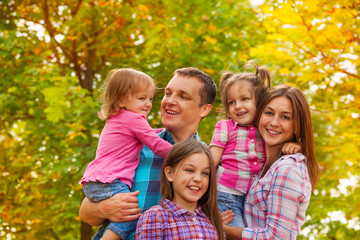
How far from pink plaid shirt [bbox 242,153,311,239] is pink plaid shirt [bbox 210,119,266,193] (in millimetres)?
179

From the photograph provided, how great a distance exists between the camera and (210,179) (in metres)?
2.60

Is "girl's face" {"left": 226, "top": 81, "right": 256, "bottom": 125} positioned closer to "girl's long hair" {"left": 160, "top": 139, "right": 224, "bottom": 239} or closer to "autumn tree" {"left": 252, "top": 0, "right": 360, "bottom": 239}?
"girl's long hair" {"left": 160, "top": 139, "right": 224, "bottom": 239}

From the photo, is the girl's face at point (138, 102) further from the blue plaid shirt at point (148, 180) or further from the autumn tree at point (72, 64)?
the autumn tree at point (72, 64)

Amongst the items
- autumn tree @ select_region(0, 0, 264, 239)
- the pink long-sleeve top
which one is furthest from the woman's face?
autumn tree @ select_region(0, 0, 264, 239)

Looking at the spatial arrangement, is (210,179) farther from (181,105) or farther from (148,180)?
(181,105)

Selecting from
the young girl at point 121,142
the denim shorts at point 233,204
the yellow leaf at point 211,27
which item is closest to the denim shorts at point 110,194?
the young girl at point 121,142

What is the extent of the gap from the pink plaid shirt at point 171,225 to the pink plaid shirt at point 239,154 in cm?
41

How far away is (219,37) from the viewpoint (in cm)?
734

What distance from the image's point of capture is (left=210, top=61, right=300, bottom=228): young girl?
2.79 m

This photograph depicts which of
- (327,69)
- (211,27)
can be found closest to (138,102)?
(327,69)

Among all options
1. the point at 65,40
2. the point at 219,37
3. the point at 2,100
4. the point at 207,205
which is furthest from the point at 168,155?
the point at 2,100

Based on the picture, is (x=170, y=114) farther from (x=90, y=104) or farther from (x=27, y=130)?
(x=27, y=130)

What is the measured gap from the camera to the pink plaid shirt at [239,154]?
2799mm

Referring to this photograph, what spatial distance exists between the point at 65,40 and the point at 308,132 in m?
6.13
